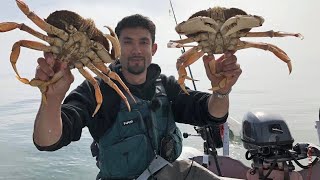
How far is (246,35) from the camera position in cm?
312

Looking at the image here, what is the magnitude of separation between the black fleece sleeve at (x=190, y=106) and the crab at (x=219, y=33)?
0.96 m

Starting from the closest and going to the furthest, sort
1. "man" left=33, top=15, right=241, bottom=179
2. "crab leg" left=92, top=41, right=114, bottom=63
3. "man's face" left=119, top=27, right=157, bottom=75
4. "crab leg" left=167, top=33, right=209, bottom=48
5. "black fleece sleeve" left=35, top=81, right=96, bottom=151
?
"crab leg" left=92, top=41, right=114, bottom=63, "crab leg" left=167, top=33, right=209, bottom=48, "black fleece sleeve" left=35, top=81, right=96, bottom=151, "man" left=33, top=15, right=241, bottom=179, "man's face" left=119, top=27, right=157, bottom=75

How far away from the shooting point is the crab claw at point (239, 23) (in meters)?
2.90

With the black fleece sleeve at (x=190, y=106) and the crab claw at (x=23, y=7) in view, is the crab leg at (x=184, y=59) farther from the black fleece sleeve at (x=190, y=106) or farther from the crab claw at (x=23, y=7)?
the crab claw at (x=23, y=7)

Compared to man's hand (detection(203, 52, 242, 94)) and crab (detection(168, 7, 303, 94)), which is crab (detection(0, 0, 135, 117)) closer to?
crab (detection(168, 7, 303, 94))

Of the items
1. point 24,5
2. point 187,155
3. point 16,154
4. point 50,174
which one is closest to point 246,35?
point 24,5

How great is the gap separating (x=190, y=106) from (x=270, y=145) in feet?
3.47

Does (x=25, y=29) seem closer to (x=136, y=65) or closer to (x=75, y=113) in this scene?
A: (x=75, y=113)

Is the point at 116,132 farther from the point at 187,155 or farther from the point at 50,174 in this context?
the point at 50,174

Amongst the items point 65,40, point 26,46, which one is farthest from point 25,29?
point 65,40

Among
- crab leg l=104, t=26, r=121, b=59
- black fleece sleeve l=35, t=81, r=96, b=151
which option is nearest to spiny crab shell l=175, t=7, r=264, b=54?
crab leg l=104, t=26, r=121, b=59

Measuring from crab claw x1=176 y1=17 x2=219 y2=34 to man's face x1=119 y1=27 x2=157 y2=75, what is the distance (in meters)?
1.11

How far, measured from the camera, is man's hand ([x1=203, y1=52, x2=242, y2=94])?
3.29 metres

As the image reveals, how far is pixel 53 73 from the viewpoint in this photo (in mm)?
2855
